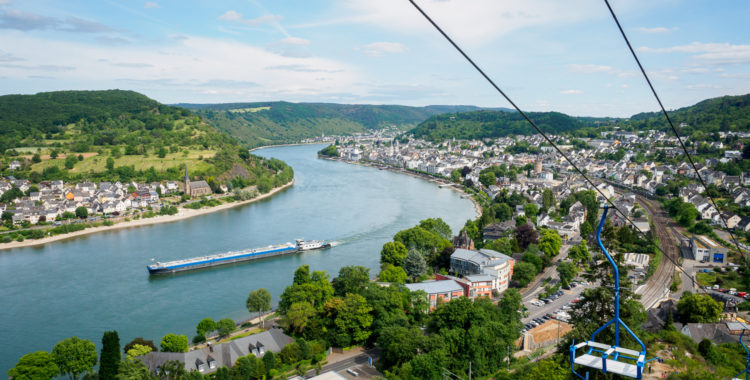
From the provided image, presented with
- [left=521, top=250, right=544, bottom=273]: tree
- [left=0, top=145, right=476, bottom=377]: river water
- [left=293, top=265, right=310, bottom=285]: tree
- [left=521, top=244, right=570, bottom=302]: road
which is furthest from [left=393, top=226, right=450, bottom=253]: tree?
[left=293, top=265, right=310, bottom=285]: tree

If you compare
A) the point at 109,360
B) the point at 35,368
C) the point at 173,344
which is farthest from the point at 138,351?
the point at 35,368

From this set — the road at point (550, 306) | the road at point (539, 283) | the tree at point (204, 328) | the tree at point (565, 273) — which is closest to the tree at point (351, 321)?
the tree at point (204, 328)

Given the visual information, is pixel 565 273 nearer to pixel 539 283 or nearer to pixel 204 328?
pixel 539 283

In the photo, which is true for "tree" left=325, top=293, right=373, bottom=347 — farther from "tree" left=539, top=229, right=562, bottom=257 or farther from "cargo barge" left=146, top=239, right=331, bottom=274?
"tree" left=539, top=229, right=562, bottom=257

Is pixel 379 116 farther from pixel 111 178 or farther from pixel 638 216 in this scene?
pixel 638 216

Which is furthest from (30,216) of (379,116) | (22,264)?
(379,116)
